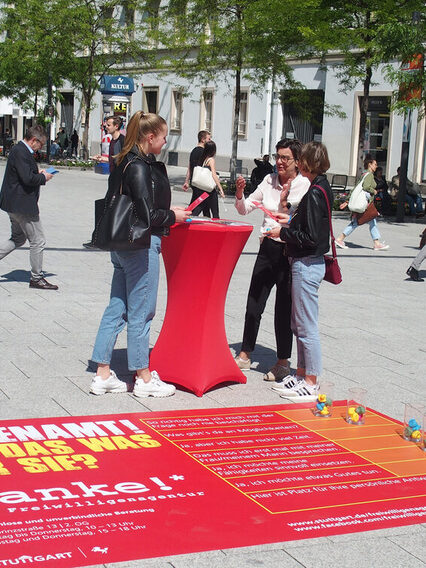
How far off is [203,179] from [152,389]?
7.51 meters

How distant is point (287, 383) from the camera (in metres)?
6.48

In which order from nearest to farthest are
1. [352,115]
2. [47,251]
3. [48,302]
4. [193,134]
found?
1. [48,302]
2. [47,251]
3. [352,115]
4. [193,134]

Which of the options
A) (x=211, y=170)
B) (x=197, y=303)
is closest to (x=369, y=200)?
(x=211, y=170)

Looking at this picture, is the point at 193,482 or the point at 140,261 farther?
the point at 140,261

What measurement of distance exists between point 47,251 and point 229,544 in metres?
9.38

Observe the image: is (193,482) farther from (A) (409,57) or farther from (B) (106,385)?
(A) (409,57)

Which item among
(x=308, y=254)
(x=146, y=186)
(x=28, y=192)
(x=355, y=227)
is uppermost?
(x=146, y=186)

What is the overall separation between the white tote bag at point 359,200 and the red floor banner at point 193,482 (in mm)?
9883

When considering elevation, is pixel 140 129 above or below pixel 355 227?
above

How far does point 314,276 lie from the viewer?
6.28 meters

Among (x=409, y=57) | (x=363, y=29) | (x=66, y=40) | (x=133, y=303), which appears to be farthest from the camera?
(x=66, y=40)

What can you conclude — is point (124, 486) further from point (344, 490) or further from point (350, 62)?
point (350, 62)

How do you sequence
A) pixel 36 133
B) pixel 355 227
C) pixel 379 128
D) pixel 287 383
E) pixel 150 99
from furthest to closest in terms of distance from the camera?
pixel 150 99 → pixel 379 128 → pixel 355 227 → pixel 36 133 → pixel 287 383

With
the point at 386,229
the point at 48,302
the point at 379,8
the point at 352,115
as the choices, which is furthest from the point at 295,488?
the point at 352,115
